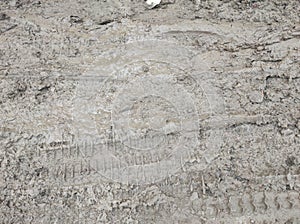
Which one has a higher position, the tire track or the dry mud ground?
the dry mud ground

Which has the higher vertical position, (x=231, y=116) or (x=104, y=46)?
(x=104, y=46)

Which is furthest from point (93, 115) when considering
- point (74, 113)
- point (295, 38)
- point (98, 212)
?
point (295, 38)

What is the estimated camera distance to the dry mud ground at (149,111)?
2.17 meters

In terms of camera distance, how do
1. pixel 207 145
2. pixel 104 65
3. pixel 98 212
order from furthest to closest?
pixel 104 65, pixel 207 145, pixel 98 212

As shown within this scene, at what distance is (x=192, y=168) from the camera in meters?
2.26

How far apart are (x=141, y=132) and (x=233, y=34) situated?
73 centimetres

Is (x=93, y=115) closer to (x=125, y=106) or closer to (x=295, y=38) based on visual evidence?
(x=125, y=106)

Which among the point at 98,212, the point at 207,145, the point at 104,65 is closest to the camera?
the point at 98,212

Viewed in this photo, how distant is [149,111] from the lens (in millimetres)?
2410

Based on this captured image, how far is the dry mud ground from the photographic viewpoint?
2.17 meters

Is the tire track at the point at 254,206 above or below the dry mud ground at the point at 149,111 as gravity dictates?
below

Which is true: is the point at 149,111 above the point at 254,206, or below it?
above

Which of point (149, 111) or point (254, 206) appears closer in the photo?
point (254, 206)

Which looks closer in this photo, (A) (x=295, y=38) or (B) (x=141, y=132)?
(B) (x=141, y=132)
